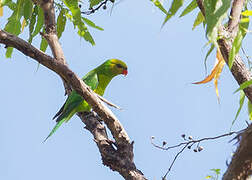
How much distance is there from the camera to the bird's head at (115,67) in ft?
13.3

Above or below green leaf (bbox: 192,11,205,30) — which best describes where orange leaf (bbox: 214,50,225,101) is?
below

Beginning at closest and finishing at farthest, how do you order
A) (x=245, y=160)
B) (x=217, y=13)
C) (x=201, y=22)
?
(x=245, y=160) < (x=217, y=13) < (x=201, y=22)

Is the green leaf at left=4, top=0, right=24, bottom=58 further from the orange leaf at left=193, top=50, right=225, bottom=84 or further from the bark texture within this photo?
the orange leaf at left=193, top=50, right=225, bottom=84

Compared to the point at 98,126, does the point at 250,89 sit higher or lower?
lower

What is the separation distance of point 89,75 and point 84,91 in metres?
1.73

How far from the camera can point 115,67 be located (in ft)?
13.5

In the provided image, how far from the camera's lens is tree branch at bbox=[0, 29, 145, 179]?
6.55ft

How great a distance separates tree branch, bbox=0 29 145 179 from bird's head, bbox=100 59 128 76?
Answer: 170cm

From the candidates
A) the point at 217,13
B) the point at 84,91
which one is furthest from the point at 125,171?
the point at 217,13

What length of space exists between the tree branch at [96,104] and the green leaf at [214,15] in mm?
837

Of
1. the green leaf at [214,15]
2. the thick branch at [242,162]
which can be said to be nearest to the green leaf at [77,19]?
the green leaf at [214,15]

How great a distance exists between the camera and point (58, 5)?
8.93 feet

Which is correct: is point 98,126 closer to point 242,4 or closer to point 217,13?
point 242,4

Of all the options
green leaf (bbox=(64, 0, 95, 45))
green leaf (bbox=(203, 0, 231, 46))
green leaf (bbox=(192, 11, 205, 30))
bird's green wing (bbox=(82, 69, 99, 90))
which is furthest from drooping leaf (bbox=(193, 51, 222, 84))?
bird's green wing (bbox=(82, 69, 99, 90))
